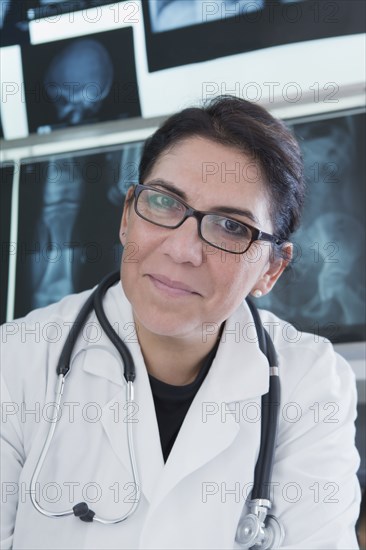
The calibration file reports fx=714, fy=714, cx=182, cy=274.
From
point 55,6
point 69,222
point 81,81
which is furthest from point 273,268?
point 55,6

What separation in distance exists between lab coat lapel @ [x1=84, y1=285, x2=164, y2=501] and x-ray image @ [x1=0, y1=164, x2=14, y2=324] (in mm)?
600

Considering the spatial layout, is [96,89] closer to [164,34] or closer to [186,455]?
[164,34]

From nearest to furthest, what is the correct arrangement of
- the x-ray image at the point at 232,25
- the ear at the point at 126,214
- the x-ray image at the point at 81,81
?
1. the ear at the point at 126,214
2. the x-ray image at the point at 232,25
3. the x-ray image at the point at 81,81

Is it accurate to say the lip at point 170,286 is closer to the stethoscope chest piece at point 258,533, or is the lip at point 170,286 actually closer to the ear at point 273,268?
the ear at point 273,268

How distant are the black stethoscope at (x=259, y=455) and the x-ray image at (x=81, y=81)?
61 centimetres

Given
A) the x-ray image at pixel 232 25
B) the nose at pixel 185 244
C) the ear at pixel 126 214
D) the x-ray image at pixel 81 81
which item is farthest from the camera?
the x-ray image at pixel 81 81

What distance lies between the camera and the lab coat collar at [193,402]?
3.49ft

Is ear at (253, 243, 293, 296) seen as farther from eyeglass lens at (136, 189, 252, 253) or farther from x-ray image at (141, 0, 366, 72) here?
x-ray image at (141, 0, 366, 72)

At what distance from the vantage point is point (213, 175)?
1036mm

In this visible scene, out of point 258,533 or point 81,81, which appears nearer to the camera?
point 258,533

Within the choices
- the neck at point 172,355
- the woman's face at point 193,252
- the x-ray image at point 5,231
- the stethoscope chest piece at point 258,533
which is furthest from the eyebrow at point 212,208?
the x-ray image at point 5,231

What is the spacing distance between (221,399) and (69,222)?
700 millimetres

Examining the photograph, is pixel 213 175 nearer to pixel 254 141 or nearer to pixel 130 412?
pixel 254 141

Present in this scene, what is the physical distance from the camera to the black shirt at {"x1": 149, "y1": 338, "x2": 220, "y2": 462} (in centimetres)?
114
